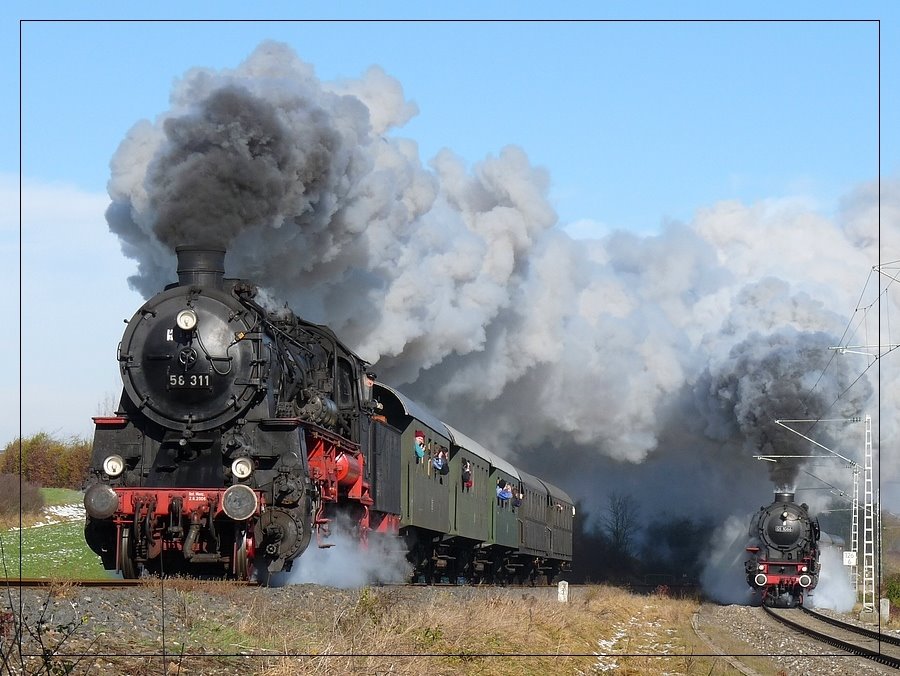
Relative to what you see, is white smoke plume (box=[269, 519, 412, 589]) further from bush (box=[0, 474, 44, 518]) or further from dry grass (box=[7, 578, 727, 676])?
bush (box=[0, 474, 44, 518])

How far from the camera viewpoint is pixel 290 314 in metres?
16.6

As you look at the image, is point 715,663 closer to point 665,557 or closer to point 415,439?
point 415,439

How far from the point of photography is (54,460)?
50.7 m

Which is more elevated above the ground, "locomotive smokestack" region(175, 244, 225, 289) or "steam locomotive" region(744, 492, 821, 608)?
"locomotive smokestack" region(175, 244, 225, 289)

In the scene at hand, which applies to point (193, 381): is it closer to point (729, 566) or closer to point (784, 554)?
point (784, 554)

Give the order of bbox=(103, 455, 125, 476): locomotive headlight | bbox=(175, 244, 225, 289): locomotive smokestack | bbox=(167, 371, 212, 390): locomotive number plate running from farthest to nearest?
1. bbox=(175, 244, 225, 289): locomotive smokestack
2. bbox=(167, 371, 212, 390): locomotive number plate
3. bbox=(103, 455, 125, 476): locomotive headlight

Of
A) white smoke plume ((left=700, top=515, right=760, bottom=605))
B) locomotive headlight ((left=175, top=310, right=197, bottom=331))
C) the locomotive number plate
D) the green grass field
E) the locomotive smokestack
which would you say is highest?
the locomotive smokestack

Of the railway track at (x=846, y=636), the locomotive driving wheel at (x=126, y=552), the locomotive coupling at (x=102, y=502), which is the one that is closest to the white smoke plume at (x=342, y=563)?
the locomotive driving wheel at (x=126, y=552)

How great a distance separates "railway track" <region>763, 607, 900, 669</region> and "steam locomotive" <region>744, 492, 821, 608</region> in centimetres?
138

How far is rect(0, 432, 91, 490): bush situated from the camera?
49188 millimetres

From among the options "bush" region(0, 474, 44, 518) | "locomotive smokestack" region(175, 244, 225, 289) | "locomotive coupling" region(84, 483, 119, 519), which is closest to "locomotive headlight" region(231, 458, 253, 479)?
"locomotive coupling" region(84, 483, 119, 519)

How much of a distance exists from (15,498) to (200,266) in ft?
65.5

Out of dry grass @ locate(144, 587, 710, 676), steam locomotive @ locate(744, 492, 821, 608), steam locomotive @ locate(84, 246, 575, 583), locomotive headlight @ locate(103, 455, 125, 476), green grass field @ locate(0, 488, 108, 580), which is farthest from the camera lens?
steam locomotive @ locate(744, 492, 821, 608)

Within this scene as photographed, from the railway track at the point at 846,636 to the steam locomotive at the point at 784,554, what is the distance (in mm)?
1381
